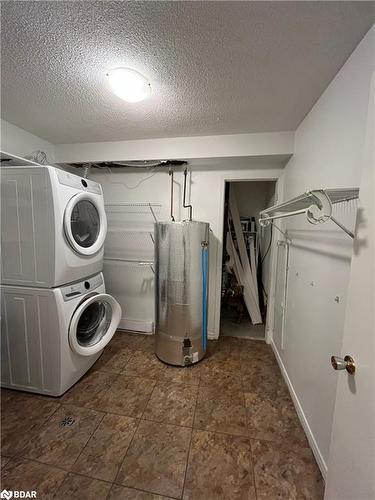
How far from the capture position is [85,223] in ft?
5.74

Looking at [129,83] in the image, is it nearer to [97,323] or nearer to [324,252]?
[324,252]

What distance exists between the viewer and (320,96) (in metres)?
1.29

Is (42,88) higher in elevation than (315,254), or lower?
higher

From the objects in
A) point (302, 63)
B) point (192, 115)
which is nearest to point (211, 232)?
point (192, 115)

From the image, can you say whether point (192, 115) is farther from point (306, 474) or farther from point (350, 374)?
point (306, 474)

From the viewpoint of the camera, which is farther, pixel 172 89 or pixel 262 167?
pixel 262 167

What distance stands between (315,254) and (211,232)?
3.96 ft

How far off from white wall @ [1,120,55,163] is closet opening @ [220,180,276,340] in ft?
7.28

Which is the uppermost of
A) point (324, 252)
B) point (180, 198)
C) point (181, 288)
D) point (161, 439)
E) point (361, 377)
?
point (180, 198)

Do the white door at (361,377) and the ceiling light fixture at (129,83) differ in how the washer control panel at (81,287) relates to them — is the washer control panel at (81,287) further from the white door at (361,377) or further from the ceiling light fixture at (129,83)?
the white door at (361,377)

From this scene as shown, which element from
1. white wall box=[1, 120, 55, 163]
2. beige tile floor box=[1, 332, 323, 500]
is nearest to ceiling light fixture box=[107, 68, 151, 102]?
white wall box=[1, 120, 55, 163]

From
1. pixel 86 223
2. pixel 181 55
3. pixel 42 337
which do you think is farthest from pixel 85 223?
pixel 181 55

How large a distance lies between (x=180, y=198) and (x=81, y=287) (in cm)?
142


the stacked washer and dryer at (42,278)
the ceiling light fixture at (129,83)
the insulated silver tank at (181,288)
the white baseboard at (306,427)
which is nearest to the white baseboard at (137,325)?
the insulated silver tank at (181,288)
